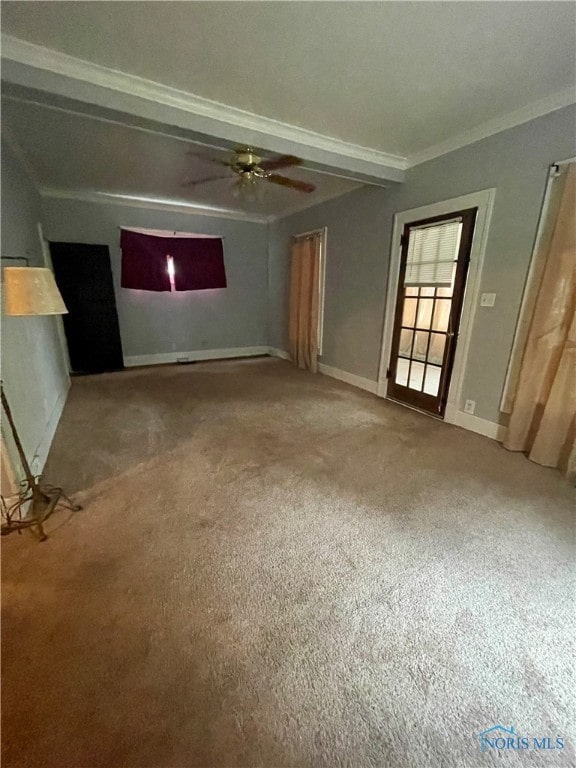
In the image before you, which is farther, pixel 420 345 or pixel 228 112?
pixel 420 345

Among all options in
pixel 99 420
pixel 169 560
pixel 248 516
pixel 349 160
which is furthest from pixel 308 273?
pixel 169 560

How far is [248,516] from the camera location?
186cm

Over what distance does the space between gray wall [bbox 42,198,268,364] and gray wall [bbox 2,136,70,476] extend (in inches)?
34.6

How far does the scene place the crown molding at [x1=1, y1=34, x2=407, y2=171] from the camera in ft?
6.04

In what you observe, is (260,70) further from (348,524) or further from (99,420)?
(99,420)

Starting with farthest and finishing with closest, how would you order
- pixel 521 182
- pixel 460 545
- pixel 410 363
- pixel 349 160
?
1. pixel 410 363
2. pixel 349 160
3. pixel 521 182
4. pixel 460 545

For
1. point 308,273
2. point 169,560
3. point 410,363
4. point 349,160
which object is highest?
point 349,160

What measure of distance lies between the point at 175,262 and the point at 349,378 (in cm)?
343

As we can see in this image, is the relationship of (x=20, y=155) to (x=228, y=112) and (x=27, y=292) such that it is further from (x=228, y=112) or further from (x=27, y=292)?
(x=27, y=292)

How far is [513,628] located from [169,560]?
4.87ft

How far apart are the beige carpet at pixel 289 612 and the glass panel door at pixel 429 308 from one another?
1069mm

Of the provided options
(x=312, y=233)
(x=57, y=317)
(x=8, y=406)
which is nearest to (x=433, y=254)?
(x=312, y=233)

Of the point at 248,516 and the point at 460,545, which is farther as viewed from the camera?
the point at 248,516

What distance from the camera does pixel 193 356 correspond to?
584 centimetres
